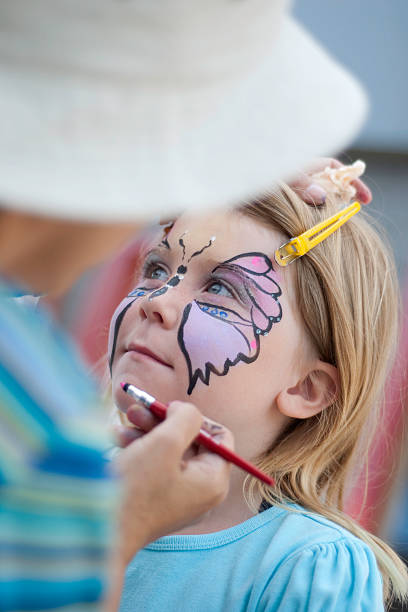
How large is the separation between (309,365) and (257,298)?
0.17m

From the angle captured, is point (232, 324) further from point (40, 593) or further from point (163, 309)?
point (40, 593)

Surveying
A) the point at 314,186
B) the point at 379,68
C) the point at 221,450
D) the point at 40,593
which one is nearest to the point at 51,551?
the point at 40,593

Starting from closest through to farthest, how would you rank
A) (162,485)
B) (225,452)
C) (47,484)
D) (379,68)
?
(47,484)
(162,485)
(225,452)
(379,68)

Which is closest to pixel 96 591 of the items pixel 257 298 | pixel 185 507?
pixel 185 507

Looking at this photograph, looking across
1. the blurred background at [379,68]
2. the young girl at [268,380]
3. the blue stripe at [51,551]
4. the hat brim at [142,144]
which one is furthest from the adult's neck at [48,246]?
the blurred background at [379,68]

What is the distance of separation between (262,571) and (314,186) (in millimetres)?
709

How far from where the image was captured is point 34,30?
1.90ft

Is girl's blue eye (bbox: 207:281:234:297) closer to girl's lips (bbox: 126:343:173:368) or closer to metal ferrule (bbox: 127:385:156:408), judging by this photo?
girl's lips (bbox: 126:343:173:368)

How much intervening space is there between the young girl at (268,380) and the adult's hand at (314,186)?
3 centimetres

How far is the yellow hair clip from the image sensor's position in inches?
52.8

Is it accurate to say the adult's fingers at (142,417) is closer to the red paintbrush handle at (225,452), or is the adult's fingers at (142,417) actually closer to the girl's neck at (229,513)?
the red paintbrush handle at (225,452)

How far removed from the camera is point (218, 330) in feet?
4.18

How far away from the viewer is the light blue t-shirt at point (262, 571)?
3.66 feet

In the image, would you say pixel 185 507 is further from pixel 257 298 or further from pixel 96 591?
pixel 257 298
